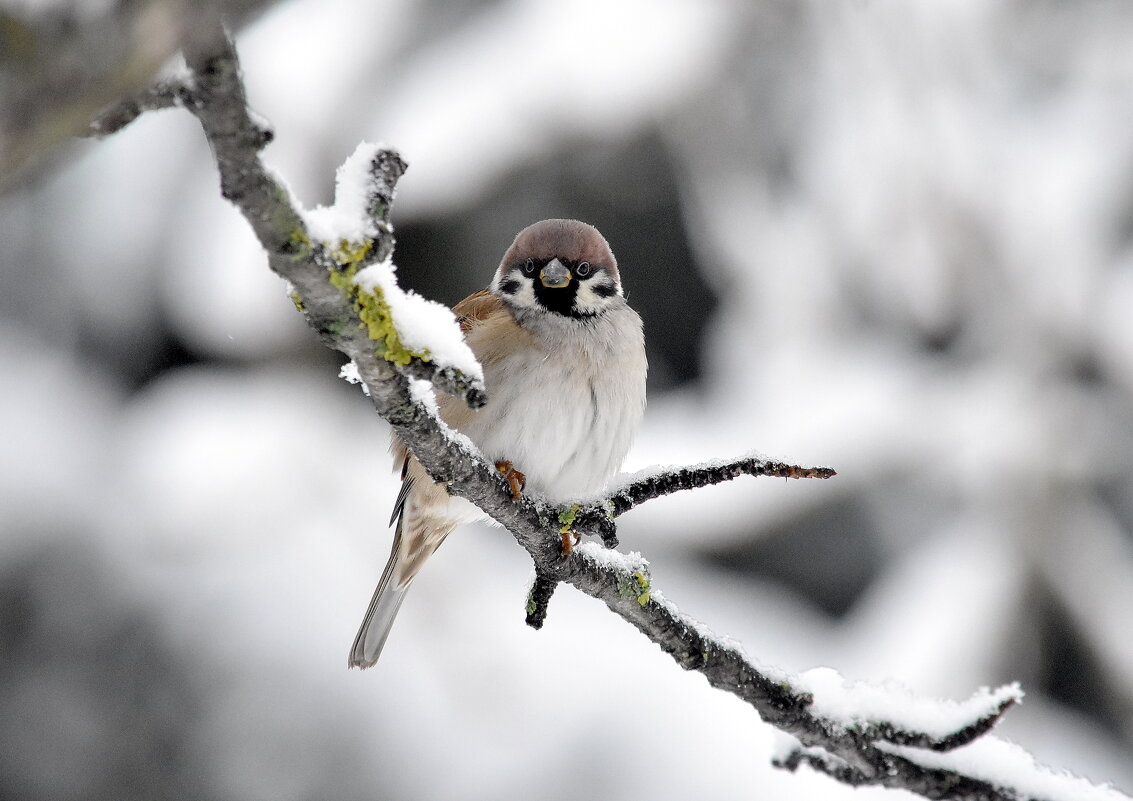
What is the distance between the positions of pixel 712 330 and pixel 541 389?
12.7 feet

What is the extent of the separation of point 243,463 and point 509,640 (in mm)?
1885

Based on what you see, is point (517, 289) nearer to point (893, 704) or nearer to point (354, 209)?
point (893, 704)

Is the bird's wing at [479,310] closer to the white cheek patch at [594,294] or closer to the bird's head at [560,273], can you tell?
the bird's head at [560,273]

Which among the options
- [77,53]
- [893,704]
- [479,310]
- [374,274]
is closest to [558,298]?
[479,310]

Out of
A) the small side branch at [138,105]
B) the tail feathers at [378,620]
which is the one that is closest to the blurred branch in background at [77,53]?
the small side branch at [138,105]

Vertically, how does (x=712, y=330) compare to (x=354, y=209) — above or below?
above

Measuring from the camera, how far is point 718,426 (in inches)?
249

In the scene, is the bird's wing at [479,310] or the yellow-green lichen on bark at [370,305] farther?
the bird's wing at [479,310]

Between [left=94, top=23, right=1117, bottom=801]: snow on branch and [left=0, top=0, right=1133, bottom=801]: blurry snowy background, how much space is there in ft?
12.0

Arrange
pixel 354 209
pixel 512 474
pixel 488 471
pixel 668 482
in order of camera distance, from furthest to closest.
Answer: pixel 512 474, pixel 668 482, pixel 488 471, pixel 354 209

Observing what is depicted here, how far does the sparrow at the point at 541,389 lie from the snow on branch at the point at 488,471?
53cm

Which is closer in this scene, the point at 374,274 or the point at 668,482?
the point at 374,274

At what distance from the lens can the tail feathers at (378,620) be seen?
3396mm

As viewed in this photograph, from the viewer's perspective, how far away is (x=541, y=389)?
9.54ft
